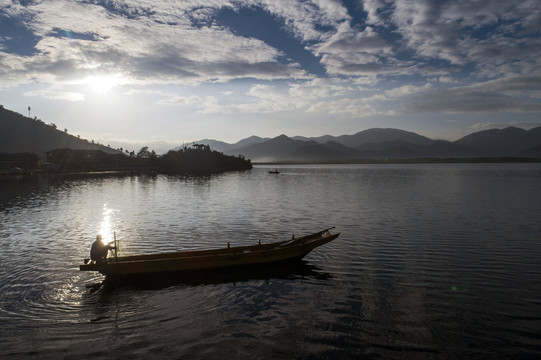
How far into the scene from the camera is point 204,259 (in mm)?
19000

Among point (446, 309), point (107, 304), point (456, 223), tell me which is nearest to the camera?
point (446, 309)

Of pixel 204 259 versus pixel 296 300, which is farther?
pixel 204 259

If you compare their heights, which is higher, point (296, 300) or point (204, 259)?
point (204, 259)

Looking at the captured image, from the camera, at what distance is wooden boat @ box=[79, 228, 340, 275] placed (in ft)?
59.7

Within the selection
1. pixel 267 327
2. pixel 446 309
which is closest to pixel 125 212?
pixel 267 327

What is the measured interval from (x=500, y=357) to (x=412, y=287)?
236 inches

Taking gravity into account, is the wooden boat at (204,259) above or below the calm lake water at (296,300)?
above

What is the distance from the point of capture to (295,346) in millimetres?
12172

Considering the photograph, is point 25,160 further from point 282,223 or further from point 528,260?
point 528,260

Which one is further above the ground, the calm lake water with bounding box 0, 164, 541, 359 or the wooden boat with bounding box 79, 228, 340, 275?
the wooden boat with bounding box 79, 228, 340, 275

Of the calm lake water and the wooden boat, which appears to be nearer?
the calm lake water

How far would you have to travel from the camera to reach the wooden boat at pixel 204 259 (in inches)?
716

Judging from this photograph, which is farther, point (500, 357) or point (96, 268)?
point (96, 268)

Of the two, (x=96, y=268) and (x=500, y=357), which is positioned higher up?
(x=96, y=268)
